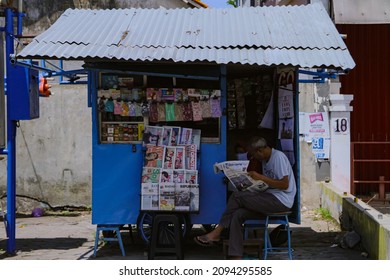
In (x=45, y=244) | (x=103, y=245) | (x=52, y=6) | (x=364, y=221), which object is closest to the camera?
(x=364, y=221)

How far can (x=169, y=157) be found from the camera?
7723mm

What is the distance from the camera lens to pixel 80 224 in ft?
37.3

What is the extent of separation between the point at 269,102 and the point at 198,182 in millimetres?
1804

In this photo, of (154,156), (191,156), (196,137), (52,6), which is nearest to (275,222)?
(191,156)

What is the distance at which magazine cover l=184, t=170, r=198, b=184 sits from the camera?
7.68 m

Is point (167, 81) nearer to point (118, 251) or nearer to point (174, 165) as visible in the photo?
point (174, 165)

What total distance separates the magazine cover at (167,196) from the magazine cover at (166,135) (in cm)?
A: 51

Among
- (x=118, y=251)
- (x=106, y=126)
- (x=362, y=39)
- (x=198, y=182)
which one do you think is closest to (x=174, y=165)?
(x=198, y=182)

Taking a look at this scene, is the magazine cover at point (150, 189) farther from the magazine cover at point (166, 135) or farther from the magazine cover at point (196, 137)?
the magazine cover at point (196, 137)

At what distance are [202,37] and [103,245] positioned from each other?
3.25 m

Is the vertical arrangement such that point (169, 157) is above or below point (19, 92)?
below

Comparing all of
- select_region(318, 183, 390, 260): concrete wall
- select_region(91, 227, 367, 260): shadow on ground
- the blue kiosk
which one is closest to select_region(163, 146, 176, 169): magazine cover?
the blue kiosk

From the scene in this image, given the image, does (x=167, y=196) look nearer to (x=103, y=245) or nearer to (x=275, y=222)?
(x=275, y=222)

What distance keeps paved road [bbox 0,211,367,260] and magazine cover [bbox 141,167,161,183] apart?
2.99ft
